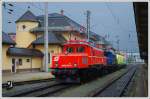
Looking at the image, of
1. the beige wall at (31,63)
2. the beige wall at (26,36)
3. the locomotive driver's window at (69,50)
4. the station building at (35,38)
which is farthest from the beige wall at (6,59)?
the locomotive driver's window at (69,50)

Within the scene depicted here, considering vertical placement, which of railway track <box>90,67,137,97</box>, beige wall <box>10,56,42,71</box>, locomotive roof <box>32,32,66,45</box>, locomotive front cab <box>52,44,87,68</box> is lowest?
railway track <box>90,67,137,97</box>

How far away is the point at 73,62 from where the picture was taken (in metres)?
20.7

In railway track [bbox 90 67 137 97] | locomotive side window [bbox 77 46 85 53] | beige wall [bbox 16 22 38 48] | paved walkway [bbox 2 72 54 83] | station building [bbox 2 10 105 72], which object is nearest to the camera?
railway track [bbox 90 67 137 97]

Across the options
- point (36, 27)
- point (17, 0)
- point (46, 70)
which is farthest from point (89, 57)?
point (36, 27)

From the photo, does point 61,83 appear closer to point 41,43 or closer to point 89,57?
point 89,57

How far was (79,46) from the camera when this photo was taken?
71.2ft

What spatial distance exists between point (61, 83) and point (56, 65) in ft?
6.61

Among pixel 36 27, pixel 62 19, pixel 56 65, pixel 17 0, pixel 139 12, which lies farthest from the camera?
pixel 62 19

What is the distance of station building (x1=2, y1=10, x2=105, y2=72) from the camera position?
3794 cm

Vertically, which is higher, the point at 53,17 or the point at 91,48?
the point at 53,17

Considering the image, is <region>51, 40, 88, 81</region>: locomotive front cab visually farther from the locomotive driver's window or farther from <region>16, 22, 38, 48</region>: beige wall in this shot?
<region>16, 22, 38, 48</region>: beige wall

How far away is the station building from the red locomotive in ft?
50.1

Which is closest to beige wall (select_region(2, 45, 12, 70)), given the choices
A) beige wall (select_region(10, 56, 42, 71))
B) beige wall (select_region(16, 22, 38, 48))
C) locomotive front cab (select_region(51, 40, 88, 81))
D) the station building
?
the station building

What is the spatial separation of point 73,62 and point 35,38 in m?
25.6
